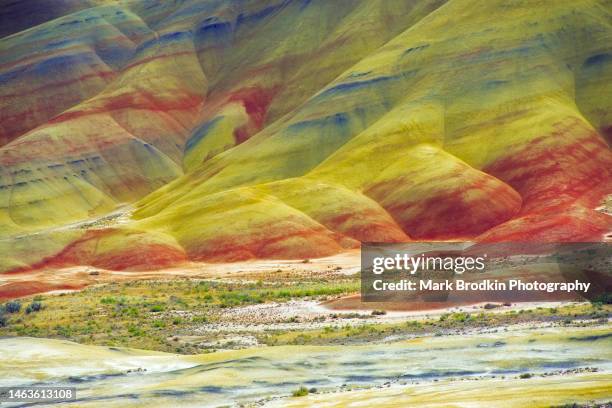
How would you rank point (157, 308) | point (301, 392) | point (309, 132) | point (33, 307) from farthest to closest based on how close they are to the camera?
point (309, 132) → point (33, 307) → point (157, 308) → point (301, 392)

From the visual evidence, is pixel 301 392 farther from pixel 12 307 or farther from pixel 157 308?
pixel 12 307

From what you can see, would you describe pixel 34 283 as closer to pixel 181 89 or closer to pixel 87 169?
pixel 87 169

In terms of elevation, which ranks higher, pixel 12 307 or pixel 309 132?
pixel 309 132

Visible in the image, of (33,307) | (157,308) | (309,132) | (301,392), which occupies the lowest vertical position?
(301,392)

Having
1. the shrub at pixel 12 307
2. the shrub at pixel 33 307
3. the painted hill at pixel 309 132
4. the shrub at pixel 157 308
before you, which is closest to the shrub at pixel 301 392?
the shrub at pixel 157 308

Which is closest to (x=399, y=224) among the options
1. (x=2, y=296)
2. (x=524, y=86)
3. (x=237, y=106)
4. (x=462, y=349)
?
(x=524, y=86)

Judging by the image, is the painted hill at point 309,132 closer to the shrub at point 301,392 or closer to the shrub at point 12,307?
the shrub at point 12,307

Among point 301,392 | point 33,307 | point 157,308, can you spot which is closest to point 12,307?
point 33,307

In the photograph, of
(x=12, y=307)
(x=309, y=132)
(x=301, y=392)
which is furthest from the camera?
(x=309, y=132)
